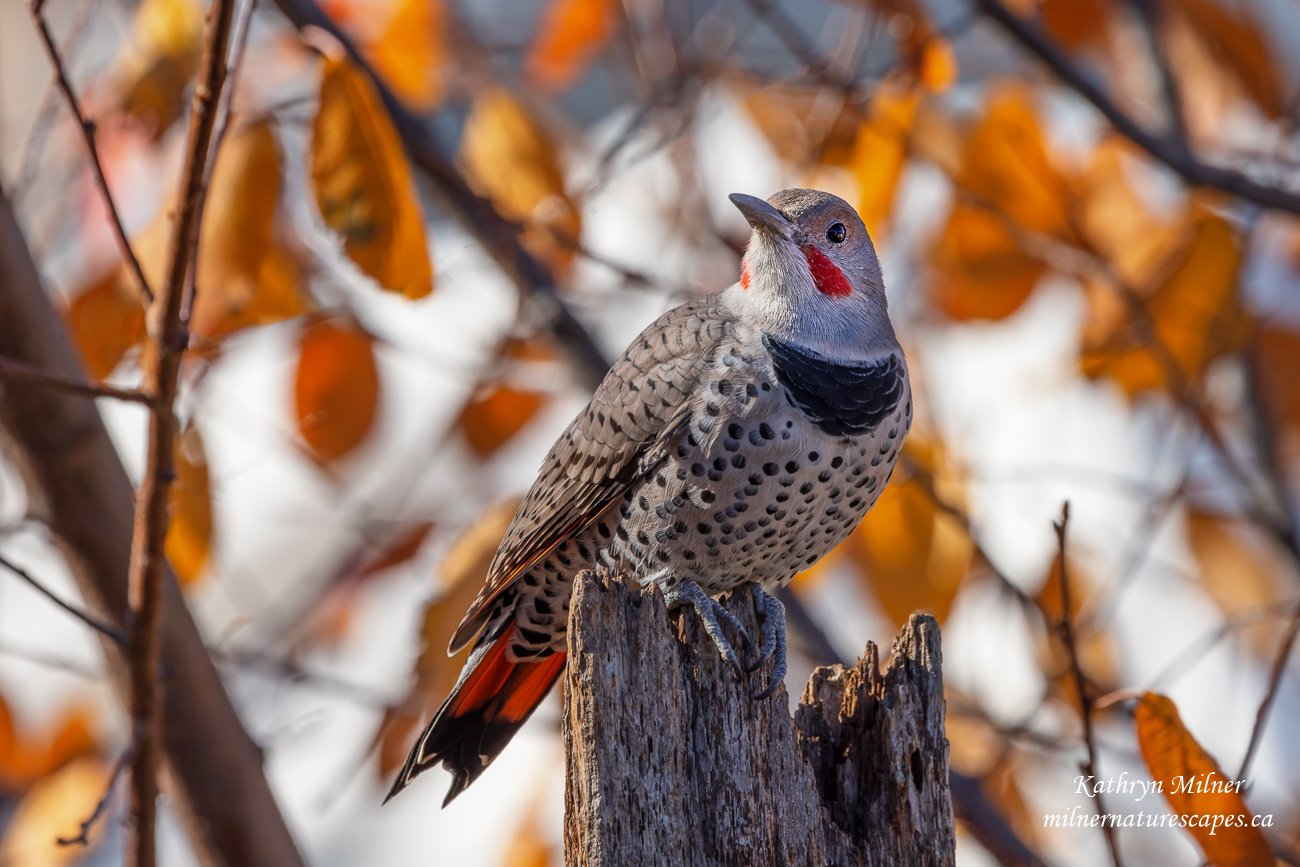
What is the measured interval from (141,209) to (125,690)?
3539 millimetres

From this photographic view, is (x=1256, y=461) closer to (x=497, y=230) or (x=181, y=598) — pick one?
(x=497, y=230)

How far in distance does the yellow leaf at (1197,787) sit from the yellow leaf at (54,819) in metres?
3.39

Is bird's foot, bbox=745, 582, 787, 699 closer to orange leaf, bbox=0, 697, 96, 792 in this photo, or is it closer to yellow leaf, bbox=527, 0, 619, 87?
yellow leaf, bbox=527, 0, 619, 87

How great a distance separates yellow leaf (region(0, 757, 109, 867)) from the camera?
4730mm

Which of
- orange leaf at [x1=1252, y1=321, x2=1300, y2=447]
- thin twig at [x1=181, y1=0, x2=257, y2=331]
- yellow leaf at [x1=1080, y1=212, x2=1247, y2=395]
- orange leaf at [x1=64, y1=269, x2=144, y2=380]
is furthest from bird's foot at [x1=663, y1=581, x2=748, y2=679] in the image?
orange leaf at [x1=1252, y1=321, x2=1300, y2=447]

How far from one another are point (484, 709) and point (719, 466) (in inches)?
43.1

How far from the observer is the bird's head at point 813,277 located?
11.3ft

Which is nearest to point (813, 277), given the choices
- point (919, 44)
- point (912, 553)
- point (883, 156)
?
point (883, 156)

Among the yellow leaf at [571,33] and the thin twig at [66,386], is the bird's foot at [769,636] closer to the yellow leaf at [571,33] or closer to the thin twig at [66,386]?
the thin twig at [66,386]

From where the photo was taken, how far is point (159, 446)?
272 cm

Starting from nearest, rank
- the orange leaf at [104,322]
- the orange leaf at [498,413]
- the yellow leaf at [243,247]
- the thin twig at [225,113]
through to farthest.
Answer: the thin twig at [225,113] < the yellow leaf at [243,247] < the orange leaf at [104,322] < the orange leaf at [498,413]

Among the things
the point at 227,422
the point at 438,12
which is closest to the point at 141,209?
the point at 227,422

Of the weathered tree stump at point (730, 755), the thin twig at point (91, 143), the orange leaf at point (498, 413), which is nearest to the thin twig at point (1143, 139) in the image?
the orange leaf at point (498, 413)

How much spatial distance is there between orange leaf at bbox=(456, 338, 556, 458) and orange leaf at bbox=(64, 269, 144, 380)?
1324mm
